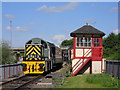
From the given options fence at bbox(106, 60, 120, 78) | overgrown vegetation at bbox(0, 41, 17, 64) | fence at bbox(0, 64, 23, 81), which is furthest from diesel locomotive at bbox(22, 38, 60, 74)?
overgrown vegetation at bbox(0, 41, 17, 64)

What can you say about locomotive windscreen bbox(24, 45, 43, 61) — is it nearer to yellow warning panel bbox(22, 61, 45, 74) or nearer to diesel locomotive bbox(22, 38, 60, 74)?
diesel locomotive bbox(22, 38, 60, 74)

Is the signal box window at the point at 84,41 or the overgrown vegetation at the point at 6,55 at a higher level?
the signal box window at the point at 84,41

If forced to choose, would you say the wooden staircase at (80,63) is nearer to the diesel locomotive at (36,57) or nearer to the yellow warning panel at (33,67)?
the diesel locomotive at (36,57)

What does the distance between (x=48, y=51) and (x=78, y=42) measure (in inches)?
113

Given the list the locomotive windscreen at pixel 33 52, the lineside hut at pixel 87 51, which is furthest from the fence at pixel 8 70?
the lineside hut at pixel 87 51

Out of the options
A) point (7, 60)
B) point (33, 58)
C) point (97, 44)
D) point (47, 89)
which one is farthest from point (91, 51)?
point (7, 60)

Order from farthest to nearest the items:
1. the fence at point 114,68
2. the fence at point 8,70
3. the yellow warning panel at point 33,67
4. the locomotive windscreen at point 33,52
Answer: the locomotive windscreen at point 33,52, the yellow warning panel at point 33,67, the fence at point 8,70, the fence at point 114,68

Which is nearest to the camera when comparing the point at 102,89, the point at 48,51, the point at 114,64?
the point at 102,89

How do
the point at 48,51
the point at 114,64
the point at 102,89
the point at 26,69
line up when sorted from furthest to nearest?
the point at 48,51, the point at 26,69, the point at 114,64, the point at 102,89

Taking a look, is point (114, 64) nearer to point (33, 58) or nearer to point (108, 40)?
point (33, 58)

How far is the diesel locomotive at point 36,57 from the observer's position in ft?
68.5

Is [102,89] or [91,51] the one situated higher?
[91,51]

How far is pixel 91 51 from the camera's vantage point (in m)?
21.6

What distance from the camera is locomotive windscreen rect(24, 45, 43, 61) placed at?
21.3 m
